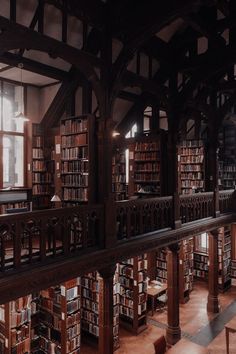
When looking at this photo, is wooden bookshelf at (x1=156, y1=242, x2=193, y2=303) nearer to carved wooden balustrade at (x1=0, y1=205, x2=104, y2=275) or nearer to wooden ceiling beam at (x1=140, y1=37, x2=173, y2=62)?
carved wooden balustrade at (x1=0, y1=205, x2=104, y2=275)

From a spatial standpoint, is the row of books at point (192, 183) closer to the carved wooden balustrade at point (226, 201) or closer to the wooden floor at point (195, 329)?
the carved wooden balustrade at point (226, 201)

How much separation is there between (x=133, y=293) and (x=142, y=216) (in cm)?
290

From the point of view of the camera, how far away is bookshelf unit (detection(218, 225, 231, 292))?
10.7 metres

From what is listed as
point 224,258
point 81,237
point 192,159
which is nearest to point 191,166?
point 192,159

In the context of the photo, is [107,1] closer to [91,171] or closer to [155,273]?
[91,171]

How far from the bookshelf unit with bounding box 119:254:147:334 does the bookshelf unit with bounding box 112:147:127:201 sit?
2175 millimetres

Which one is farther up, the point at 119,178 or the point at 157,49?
the point at 157,49

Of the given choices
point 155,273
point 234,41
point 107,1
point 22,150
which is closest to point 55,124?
point 22,150

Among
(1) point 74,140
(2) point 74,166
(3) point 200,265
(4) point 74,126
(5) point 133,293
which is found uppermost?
(4) point 74,126

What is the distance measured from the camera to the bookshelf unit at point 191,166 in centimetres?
1022

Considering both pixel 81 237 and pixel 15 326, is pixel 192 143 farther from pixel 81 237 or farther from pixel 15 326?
pixel 15 326

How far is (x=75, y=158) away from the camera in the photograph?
645 cm

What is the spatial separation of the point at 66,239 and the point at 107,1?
3574 millimetres

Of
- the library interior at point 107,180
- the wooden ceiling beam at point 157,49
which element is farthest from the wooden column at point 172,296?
the wooden ceiling beam at point 157,49
